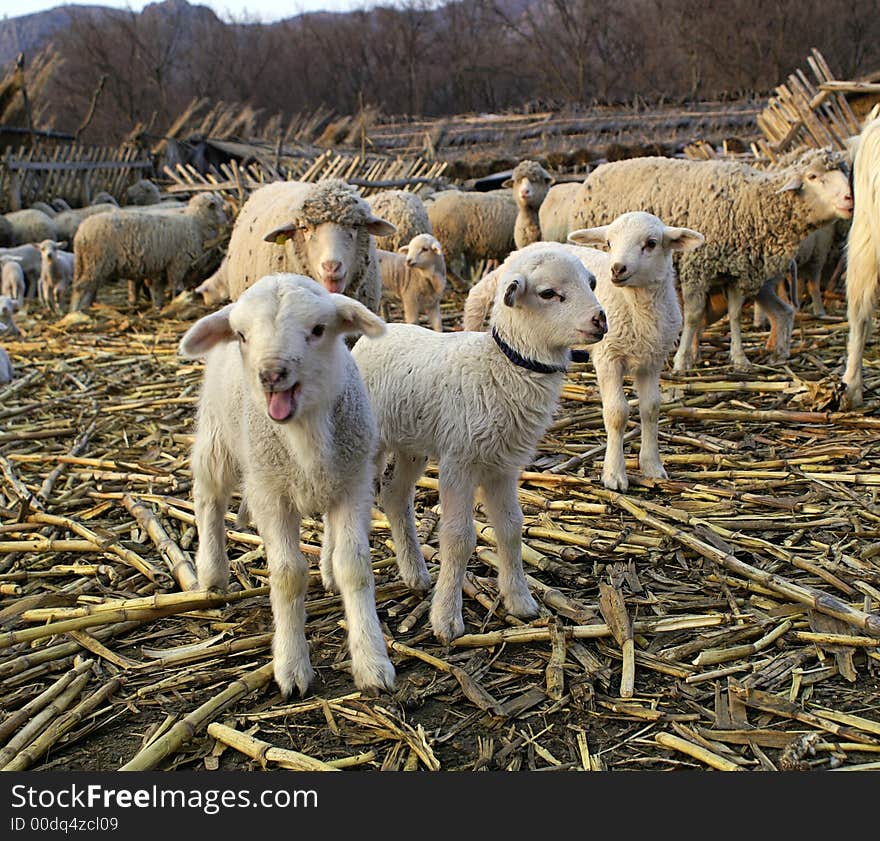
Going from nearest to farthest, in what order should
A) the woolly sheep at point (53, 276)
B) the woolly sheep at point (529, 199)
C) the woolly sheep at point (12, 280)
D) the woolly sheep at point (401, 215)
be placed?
the woolly sheep at point (401, 215)
the woolly sheep at point (529, 199)
the woolly sheep at point (12, 280)
the woolly sheep at point (53, 276)

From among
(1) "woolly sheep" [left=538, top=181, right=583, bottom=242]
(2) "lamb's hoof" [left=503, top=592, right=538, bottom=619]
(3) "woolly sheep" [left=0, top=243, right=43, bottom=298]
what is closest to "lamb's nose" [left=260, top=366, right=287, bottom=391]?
(2) "lamb's hoof" [left=503, top=592, right=538, bottom=619]

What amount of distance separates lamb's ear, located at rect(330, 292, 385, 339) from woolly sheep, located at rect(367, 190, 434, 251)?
23.0 feet

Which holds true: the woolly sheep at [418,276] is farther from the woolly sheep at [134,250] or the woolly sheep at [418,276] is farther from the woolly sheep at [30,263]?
the woolly sheep at [30,263]

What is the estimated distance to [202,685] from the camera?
122 inches

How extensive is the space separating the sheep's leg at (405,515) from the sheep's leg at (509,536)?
366 mm

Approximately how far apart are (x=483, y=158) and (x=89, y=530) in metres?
15.9

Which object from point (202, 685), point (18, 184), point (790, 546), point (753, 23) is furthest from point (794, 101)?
point (753, 23)

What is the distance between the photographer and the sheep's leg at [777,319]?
7394 millimetres

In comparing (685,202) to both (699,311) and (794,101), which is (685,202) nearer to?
(699,311)

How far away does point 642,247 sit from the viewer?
185 inches

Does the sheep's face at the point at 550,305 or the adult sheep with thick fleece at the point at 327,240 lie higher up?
the adult sheep with thick fleece at the point at 327,240

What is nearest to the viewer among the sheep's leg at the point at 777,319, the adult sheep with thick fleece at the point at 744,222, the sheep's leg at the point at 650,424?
the sheep's leg at the point at 650,424

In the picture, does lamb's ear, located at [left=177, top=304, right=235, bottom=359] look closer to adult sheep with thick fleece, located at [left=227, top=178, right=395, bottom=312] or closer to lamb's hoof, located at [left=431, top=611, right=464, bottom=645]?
lamb's hoof, located at [left=431, top=611, right=464, bottom=645]

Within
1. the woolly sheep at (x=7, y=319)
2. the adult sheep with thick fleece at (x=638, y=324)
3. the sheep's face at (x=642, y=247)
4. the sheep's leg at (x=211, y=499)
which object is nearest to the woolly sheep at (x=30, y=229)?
the woolly sheep at (x=7, y=319)
